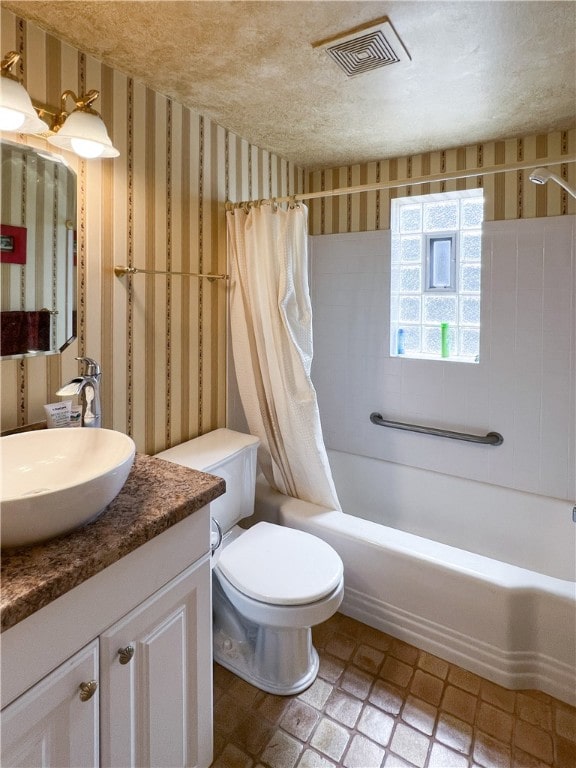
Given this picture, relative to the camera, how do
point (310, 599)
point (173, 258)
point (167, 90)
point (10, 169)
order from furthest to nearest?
1. point (173, 258)
2. point (167, 90)
3. point (310, 599)
4. point (10, 169)

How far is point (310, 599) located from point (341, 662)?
52cm

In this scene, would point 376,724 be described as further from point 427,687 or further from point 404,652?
point 404,652

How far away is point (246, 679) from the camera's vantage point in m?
1.72

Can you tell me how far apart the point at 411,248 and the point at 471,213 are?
Answer: 387 mm

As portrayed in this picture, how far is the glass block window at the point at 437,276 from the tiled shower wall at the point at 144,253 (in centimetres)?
107

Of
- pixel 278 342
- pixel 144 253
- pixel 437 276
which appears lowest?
pixel 278 342

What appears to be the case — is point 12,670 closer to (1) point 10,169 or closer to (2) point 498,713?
(1) point 10,169

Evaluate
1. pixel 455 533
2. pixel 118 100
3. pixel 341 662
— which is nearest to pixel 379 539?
pixel 341 662

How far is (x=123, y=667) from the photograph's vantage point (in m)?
0.98

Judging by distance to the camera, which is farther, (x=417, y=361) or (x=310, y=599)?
(x=417, y=361)

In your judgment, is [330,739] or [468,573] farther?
[468,573]

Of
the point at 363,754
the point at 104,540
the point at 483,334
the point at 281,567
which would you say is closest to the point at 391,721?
the point at 363,754

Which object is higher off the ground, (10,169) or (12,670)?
(10,169)

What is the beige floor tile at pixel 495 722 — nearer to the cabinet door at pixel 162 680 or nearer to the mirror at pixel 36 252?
the cabinet door at pixel 162 680
